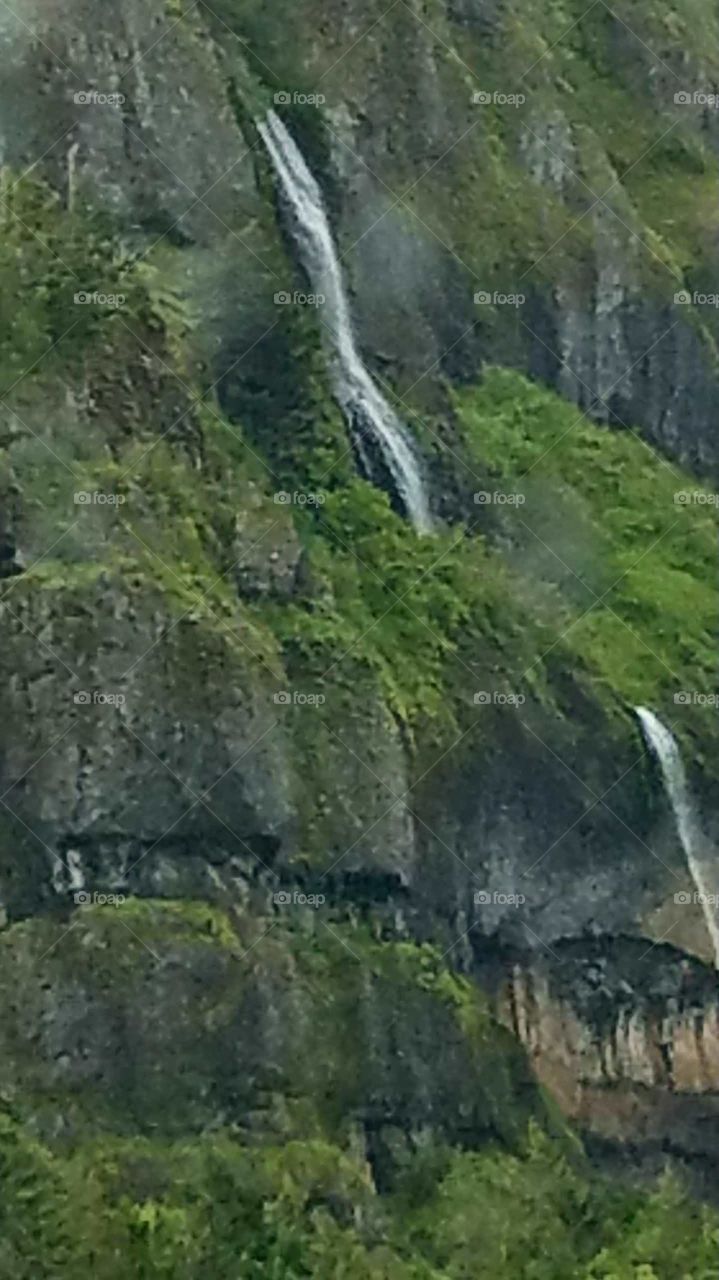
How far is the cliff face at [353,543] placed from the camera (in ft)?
34.3

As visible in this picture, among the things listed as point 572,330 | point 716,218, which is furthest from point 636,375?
point 716,218

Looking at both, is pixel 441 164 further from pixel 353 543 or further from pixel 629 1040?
pixel 629 1040

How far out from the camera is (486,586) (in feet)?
38.9

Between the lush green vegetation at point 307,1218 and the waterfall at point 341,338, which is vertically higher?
the waterfall at point 341,338

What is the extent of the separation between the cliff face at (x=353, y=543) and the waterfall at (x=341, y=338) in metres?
0.12

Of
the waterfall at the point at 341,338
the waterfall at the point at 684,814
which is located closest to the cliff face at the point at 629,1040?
the waterfall at the point at 684,814

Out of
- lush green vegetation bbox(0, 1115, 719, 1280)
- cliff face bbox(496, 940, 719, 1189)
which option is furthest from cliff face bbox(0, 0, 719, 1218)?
lush green vegetation bbox(0, 1115, 719, 1280)

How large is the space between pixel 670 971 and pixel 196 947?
2.71 metres

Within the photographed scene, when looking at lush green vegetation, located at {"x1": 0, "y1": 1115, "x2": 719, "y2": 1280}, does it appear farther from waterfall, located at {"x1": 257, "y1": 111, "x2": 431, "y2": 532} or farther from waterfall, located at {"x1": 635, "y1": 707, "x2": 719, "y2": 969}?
waterfall, located at {"x1": 257, "y1": 111, "x2": 431, "y2": 532}

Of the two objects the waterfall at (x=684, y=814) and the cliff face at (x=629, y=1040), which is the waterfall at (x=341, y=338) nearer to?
the waterfall at (x=684, y=814)

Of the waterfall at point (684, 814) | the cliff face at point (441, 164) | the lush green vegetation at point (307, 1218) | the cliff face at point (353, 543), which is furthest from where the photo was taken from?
the waterfall at point (684, 814)

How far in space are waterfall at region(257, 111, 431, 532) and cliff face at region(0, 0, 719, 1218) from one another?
0.12 meters

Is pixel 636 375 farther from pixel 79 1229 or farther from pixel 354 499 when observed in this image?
pixel 79 1229

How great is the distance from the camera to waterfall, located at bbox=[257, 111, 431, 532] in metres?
11.8
